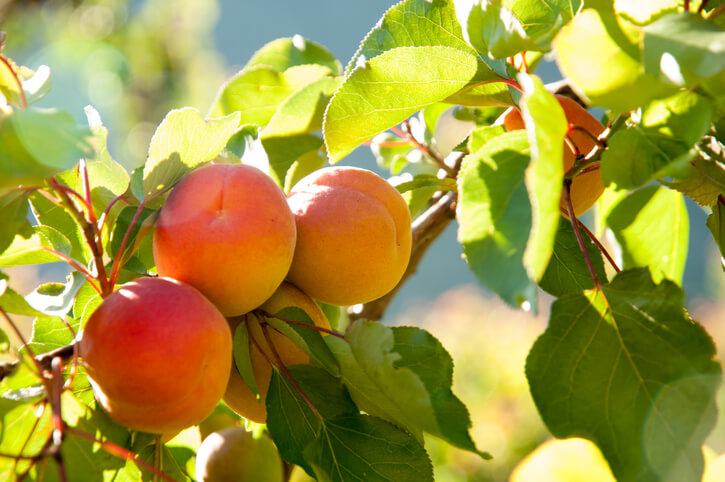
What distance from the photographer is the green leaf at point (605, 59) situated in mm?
326

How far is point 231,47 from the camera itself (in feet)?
25.5

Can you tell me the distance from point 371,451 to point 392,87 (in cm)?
24

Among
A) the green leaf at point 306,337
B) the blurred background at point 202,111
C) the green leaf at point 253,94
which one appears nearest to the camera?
the green leaf at point 306,337

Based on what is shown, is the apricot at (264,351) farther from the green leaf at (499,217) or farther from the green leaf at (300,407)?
the green leaf at (499,217)

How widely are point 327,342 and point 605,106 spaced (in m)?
0.21

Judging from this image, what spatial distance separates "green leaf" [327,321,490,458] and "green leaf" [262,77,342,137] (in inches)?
8.1

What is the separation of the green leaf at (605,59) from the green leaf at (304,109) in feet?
0.79

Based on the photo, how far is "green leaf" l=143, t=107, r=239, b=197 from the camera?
0.43 metres

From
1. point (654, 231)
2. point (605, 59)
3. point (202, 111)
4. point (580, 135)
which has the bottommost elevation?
point (202, 111)

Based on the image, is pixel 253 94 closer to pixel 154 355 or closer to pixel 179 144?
pixel 179 144

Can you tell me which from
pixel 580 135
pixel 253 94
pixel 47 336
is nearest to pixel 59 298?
pixel 47 336

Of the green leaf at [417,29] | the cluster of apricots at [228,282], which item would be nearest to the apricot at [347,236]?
the cluster of apricots at [228,282]

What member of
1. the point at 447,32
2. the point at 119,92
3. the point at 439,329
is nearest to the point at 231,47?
the point at 119,92

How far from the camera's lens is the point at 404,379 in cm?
36
